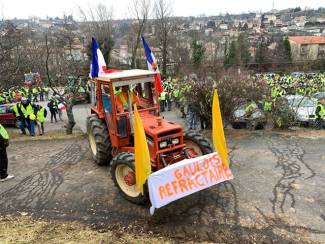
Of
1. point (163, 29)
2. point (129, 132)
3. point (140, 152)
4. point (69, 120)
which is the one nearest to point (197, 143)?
point (129, 132)

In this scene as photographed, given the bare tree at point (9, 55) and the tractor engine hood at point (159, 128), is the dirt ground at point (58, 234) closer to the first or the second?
the tractor engine hood at point (159, 128)

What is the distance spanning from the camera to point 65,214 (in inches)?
251

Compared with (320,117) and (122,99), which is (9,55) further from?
(320,117)

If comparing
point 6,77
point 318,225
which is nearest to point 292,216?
point 318,225

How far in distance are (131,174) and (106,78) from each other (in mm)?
2162

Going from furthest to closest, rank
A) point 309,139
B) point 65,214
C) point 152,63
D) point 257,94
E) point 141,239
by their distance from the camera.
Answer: point 257,94 < point 309,139 < point 152,63 < point 65,214 < point 141,239

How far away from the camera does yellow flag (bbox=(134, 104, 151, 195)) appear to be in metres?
5.32

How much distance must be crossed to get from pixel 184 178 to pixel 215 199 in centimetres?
110

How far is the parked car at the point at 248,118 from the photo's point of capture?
41.5 ft

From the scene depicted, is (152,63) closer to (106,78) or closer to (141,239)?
(106,78)

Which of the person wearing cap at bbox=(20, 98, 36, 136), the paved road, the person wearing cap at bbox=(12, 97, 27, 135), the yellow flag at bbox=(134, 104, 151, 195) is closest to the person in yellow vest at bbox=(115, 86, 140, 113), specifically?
the paved road

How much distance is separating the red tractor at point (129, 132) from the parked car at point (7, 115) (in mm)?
9572

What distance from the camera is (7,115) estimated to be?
56.8 ft

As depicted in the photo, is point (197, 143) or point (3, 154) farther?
point (3, 154)
